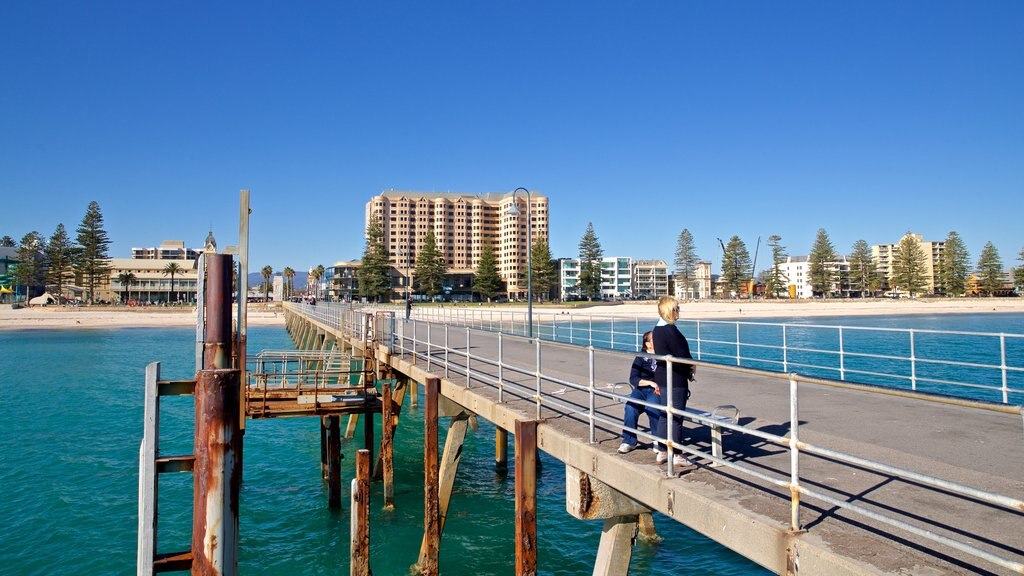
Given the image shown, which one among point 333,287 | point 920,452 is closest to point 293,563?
point 920,452

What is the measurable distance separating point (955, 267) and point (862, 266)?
609 inches

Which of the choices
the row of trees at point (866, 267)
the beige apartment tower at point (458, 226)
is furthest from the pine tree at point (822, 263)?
the beige apartment tower at point (458, 226)

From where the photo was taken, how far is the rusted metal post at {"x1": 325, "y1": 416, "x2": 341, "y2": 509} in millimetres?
13516

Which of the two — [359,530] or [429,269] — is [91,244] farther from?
[359,530]

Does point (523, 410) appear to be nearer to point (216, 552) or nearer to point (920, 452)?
point (216, 552)

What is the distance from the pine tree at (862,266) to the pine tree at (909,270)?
4.32m

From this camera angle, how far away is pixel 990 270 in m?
119

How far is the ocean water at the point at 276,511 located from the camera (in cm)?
1097

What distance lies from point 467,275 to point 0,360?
99975 millimetres

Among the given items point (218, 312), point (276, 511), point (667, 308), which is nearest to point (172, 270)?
point (276, 511)

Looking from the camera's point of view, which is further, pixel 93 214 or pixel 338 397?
pixel 93 214

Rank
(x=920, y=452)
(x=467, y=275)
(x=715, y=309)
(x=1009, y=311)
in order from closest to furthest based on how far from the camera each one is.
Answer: (x=920, y=452) < (x=715, y=309) < (x=1009, y=311) < (x=467, y=275)

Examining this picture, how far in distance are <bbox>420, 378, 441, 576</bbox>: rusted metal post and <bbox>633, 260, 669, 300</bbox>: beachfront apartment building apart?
154m

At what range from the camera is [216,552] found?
6137 mm
